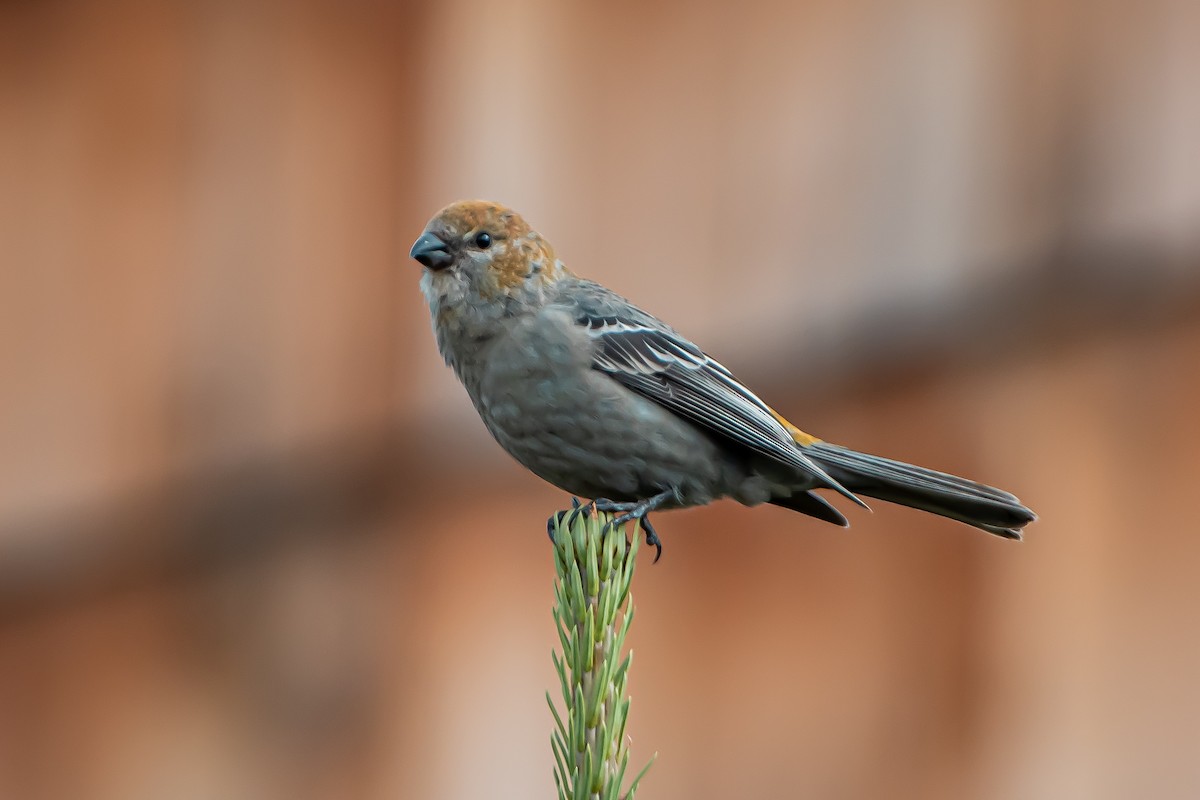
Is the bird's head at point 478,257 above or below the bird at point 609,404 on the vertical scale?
above

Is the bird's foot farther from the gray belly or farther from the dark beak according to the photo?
the dark beak

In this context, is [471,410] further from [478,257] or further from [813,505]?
[813,505]

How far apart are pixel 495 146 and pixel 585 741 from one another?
2.74m

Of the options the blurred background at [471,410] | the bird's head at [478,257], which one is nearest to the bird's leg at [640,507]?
the bird's head at [478,257]

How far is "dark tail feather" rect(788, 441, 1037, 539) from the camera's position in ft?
9.94

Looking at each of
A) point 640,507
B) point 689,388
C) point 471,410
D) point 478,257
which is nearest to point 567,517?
point 640,507

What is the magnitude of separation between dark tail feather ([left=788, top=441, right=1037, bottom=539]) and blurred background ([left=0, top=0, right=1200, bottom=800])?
0.72 meters

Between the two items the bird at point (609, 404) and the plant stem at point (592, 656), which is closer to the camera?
the plant stem at point (592, 656)

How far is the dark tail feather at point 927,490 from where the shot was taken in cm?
303

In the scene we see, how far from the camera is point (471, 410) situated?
4.11 meters

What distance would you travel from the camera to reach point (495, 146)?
4.27 m

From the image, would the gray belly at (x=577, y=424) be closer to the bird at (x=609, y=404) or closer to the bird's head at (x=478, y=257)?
the bird at (x=609, y=404)

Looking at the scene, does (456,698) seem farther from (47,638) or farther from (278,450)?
(47,638)

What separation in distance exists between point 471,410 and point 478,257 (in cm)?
104
